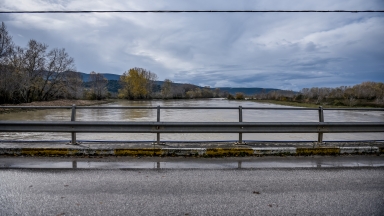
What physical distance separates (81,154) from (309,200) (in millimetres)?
5091

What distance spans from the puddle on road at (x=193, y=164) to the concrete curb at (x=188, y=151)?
513mm

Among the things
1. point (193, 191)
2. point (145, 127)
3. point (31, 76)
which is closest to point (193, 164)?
point (193, 191)

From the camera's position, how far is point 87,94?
83250 mm

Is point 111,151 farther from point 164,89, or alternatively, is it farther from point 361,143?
point 164,89

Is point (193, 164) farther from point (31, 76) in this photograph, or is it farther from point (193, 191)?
point (31, 76)

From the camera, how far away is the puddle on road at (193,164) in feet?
17.0

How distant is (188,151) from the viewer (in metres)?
6.17

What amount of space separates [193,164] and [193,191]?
1.56 metres

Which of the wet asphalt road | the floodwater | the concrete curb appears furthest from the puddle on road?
the floodwater

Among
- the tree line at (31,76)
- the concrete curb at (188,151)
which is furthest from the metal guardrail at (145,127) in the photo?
the tree line at (31,76)

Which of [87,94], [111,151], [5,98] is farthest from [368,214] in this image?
[87,94]

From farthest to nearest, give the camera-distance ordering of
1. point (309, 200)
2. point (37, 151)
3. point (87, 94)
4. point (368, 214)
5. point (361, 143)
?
point (87, 94) < point (361, 143) < point (37, 151) < point (309, 200) < point (368, 214)

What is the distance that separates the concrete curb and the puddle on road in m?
0.51

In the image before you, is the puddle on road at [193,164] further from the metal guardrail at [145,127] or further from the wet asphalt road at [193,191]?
the metal guardrail at [145,127]
